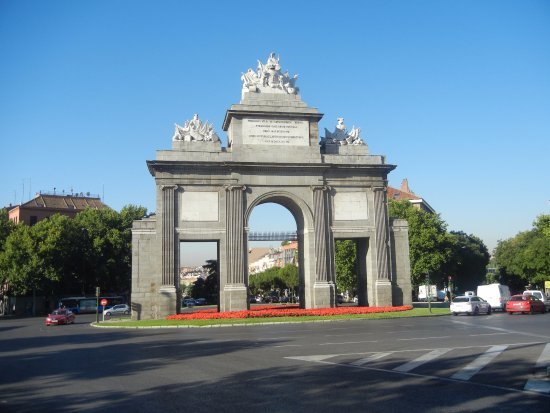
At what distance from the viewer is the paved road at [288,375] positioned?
387 inches

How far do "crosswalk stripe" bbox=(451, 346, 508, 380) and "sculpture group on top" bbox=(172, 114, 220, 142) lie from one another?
2897 centimetres

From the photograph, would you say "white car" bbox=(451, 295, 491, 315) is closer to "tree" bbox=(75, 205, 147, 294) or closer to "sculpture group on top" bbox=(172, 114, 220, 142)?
"sculpture group on top" bbox=(172, 114, 220, 142)

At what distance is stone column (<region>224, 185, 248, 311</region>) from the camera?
38.7 m

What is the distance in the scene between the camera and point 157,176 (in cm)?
3953

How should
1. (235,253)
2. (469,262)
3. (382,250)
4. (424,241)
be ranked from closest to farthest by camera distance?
(235,253) < (382,250) < (424,241) < (469,262)

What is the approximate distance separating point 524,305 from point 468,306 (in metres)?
4.42

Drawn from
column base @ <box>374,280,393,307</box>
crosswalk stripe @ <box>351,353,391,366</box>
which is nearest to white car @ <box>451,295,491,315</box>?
column base @ <box>374,280,393,307</box>

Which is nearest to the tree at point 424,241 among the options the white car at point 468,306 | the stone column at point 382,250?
the stone column at point 382,250

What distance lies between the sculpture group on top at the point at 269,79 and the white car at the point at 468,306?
20666 millimetres

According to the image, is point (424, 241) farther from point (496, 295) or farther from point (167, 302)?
point (167, 302)

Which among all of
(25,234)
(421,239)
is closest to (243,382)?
(421,239)

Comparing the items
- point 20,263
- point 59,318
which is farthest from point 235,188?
point 20,263

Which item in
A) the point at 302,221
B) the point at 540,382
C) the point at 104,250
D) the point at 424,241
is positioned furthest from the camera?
the point at 104,250

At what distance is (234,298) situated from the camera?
1521 inches
